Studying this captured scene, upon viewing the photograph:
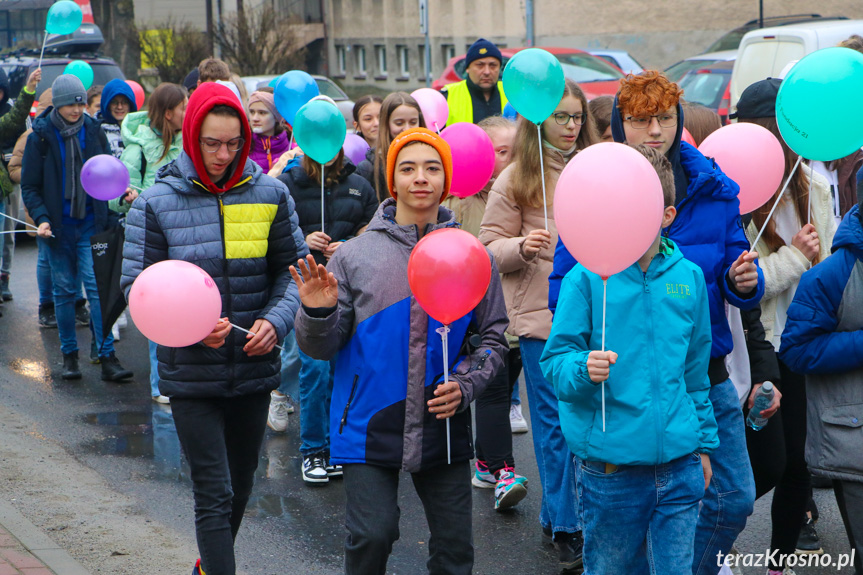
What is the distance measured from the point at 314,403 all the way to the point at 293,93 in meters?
2.52

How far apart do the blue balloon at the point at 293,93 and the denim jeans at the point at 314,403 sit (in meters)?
2.20

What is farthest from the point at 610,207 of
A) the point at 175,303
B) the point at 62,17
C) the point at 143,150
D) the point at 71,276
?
the point at 62,17

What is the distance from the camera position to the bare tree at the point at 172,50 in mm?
29000

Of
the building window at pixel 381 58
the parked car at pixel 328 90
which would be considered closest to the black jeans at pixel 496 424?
the parked car at pixel 328 90

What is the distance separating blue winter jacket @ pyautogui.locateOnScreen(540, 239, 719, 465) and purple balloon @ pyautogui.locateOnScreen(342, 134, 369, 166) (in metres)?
3.67

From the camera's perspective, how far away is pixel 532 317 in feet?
16.6

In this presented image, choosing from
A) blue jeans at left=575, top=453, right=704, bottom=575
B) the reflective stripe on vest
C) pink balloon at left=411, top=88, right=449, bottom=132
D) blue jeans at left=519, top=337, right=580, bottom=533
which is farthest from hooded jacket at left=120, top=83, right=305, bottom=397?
the reflective stripe on vest

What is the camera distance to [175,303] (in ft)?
13.0

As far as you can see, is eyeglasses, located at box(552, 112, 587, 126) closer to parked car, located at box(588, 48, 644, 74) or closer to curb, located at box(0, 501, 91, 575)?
curb, located at box(0, 501, 91, 575)

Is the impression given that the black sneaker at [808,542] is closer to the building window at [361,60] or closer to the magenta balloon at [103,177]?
the magenta balloon at [103,177]

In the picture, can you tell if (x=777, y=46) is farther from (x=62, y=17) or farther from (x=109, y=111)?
(x=62, y=17)

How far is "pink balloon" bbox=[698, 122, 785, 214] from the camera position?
4.52m

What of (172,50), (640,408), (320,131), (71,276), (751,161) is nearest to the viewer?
(640,408)

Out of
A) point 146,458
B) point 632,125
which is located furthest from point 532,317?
point 146,458
